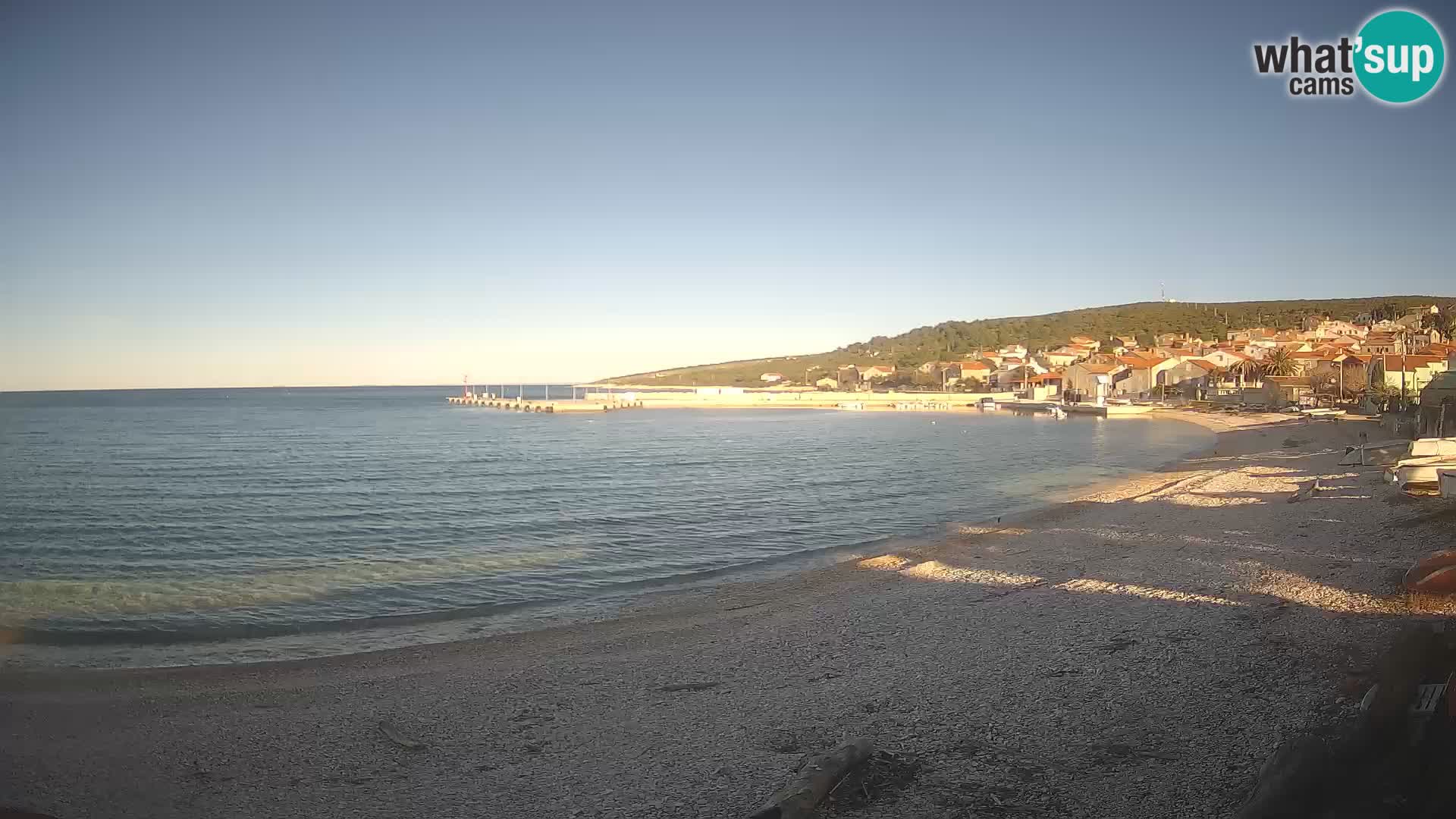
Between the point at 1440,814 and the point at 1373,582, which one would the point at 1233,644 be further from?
the point at 1440,814

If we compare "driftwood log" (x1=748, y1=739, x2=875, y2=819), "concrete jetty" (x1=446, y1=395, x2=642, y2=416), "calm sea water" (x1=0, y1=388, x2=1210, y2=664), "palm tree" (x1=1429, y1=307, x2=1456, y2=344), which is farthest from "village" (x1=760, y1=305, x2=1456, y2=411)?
"concrete jetty" (x1=446, y1=395, x2=642, y2=416)

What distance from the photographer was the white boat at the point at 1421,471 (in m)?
17.5

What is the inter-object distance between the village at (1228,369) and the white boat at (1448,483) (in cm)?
2546

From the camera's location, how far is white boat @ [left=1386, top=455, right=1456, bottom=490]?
57.5ft

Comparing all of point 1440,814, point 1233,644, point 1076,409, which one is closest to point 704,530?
point 1233,644

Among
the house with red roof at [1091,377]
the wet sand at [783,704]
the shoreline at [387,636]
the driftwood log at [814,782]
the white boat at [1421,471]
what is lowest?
the shoreline at [387,636]

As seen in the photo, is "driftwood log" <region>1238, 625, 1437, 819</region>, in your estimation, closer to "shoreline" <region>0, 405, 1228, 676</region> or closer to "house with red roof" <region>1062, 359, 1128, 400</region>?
"shoreline" <region>0, 405, 1228, 676</region>

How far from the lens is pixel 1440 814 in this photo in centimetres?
409

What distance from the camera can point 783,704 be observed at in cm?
819

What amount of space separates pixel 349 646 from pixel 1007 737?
29.1 feet

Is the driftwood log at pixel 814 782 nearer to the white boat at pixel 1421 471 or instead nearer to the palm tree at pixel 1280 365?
the white boat at pixel 1421 471

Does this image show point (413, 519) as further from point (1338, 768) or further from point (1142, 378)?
point (1142, 378)

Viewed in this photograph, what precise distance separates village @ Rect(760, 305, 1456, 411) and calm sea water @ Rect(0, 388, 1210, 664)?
1604 cm

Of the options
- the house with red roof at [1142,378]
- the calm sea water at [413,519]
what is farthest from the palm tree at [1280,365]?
the calm sea water at [413,519]
